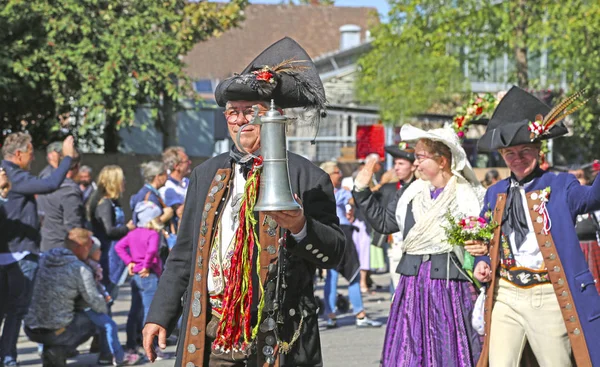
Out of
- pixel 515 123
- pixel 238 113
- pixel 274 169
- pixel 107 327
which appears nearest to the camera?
pixel 274 169

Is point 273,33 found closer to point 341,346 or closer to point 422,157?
point 341,346

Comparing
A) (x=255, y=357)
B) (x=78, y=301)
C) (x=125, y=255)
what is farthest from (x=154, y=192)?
(x=255, y=357)

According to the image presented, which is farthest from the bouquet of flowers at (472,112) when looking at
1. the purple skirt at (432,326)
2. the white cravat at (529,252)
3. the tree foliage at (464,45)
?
the tree foliage at (464,45)

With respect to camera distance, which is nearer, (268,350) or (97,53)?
(268,350)

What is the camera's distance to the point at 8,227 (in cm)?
875

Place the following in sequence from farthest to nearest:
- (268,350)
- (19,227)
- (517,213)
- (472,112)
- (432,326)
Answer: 1. (19,227)
2. (472,112)
3. (432,326)
4. (517,213)
5. (268,350)

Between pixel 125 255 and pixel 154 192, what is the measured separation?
31.9 inches

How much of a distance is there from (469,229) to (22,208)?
4158 mm

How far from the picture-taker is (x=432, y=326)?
6.84 metres

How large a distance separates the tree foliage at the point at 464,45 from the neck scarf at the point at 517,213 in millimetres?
16075

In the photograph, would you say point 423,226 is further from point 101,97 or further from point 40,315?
point 101,97

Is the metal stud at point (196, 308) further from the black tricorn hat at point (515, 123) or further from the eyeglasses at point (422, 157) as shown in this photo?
the eyeglasses at point (422, 157)

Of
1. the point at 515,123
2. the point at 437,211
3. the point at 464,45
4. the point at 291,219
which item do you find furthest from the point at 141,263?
the point at 464,45

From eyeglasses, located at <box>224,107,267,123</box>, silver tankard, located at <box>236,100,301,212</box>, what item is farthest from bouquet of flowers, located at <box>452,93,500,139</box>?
silver tankard, located at <box>236,100,301,212</box>
